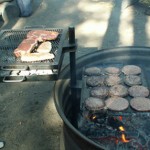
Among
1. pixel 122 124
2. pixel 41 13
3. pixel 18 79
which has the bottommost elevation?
pixel 41 13

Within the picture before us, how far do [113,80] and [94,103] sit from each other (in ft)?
1.95

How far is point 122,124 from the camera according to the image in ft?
10.2

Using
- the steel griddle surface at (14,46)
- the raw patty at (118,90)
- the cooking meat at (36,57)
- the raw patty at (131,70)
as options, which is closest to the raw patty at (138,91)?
the raw patty at (118,90)

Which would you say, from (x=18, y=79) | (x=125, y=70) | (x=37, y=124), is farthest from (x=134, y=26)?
(x=18, y=79)

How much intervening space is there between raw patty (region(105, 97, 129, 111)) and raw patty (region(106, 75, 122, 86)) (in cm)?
33

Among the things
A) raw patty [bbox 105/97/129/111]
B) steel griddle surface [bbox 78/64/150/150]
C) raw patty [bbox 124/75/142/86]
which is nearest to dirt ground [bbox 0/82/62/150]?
steel griddle surface [bbox 78/64/150/150]

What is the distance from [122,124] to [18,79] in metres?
1.42

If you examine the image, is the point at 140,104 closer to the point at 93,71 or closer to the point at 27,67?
the point at 93,71

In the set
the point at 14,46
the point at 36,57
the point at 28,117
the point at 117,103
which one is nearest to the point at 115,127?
the point at 117,103

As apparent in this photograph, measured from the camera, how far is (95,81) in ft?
12.2

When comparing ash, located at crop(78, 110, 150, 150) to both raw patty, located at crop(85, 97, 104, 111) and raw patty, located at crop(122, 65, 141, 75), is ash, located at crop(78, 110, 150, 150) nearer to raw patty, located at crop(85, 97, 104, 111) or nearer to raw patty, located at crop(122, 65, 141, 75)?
raw patty, located at crop(85, 97, 104, 111)

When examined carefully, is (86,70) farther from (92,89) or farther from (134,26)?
(134,26)

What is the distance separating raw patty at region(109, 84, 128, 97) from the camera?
3474 mm

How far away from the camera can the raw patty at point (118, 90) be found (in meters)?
3.47
